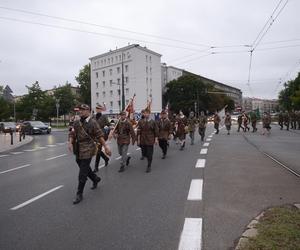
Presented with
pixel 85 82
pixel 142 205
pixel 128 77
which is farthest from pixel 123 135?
pixel 85 82

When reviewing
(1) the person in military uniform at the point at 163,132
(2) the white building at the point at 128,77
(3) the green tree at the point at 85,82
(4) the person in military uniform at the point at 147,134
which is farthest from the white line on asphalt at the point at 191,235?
(3) the green tree at the point at 85,82

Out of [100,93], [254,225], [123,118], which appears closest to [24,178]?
[123,118]

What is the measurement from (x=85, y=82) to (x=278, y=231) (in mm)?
102758

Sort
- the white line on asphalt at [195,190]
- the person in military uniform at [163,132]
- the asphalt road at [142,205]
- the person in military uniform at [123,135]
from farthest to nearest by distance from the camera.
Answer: the person in military uniform at [163,132] → the person in military uniform at [123,135] → the white line on asphalt at [195,190] → the asphalt road at [142,205]

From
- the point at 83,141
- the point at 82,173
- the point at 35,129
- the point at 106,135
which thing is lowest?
the point at 35,129

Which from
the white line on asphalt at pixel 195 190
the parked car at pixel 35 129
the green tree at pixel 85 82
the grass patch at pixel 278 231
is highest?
the green tree at pixel 85 82

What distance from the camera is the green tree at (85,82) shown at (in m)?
104

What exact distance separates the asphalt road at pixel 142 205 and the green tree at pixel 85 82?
3691 inches

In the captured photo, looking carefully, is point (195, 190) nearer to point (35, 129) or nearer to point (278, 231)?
point (278, 231)

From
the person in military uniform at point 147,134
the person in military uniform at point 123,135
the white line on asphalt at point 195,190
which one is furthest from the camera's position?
the person in military uniform at point 147,134

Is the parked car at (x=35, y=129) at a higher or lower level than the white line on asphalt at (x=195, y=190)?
lower

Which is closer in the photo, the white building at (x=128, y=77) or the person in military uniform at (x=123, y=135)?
the person in military uniform at (x=123, y=135)

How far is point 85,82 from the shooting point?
10494 centimetres

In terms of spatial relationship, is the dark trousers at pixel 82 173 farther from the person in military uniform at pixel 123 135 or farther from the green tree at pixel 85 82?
the green tree at pixel 85 82
